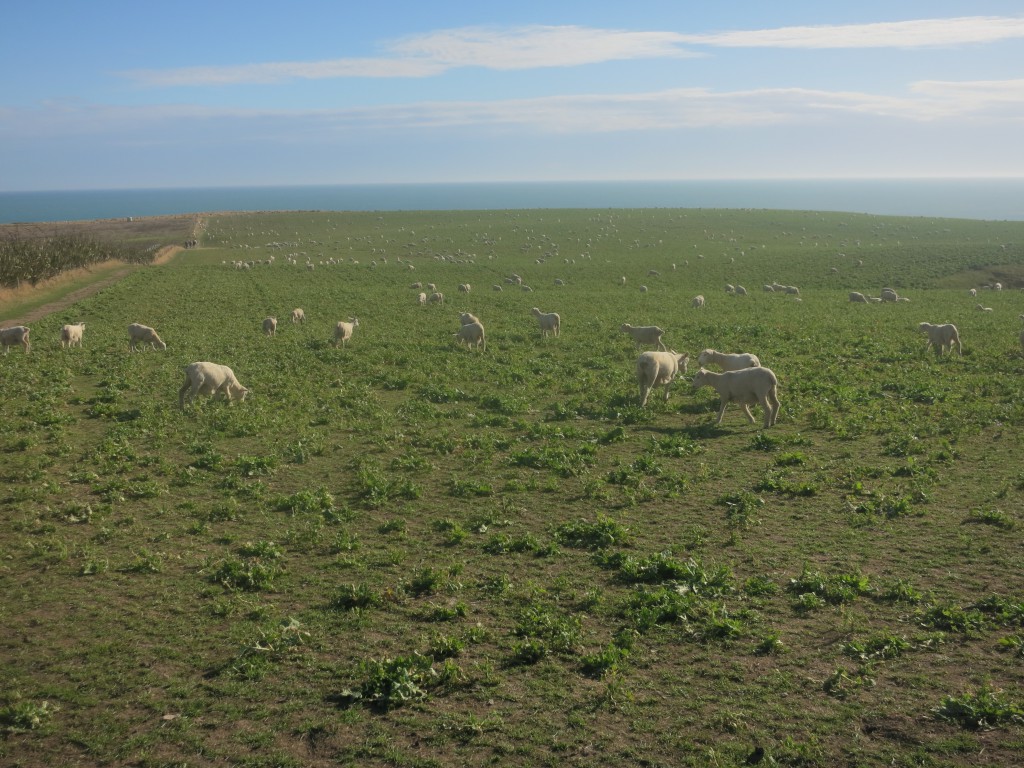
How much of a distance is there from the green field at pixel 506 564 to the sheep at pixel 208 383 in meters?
0.54

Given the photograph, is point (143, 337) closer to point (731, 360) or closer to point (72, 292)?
point (731, 360)

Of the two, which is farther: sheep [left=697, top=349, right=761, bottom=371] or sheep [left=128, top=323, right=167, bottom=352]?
sheep [left=128, top=323, right=167, bottom=352]

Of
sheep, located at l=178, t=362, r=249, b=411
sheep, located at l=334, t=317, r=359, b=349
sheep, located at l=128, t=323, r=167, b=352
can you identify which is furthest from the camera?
sheep, located at l=334, t=317, r=359, b=349

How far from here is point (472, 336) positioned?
2728cm

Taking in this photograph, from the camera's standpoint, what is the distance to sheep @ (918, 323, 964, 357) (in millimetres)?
24484

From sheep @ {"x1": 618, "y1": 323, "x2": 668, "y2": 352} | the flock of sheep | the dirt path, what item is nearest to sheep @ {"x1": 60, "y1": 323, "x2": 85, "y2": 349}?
the flock of sheep

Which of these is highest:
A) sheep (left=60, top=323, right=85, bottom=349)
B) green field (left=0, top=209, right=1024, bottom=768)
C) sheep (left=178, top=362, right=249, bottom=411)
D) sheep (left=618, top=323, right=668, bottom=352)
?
sheep (left=618, top=323, right=668, bottom=352)

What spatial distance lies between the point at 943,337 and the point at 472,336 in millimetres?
17372

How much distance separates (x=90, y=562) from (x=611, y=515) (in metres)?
8.04

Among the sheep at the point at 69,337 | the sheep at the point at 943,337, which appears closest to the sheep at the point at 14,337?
the sheep at the point at 69,337

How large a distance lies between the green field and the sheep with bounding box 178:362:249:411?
1.78ft

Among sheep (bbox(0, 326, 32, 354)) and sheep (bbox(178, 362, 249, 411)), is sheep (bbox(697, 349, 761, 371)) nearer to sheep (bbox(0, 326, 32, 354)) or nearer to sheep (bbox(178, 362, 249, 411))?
sheep (bbox(178, 362, 249, 411))

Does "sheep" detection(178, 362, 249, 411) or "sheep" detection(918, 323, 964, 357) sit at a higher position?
"sheep" detection(918, 323, 964, 357)

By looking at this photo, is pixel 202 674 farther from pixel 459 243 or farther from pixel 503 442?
pixel 459 243
